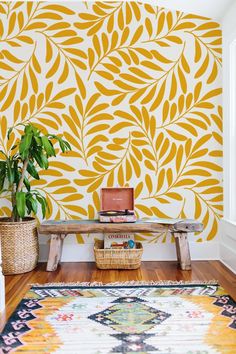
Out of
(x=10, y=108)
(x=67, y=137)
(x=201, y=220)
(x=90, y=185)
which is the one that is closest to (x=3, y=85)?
(x=10, y=108)

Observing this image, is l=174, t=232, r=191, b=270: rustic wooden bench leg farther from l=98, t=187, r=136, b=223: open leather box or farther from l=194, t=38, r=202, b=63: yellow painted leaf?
l=194, t=38, r=202, b=63: yellow painted leaf

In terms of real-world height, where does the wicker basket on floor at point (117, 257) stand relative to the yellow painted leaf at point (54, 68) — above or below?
below

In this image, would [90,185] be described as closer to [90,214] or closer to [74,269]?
[90,214]

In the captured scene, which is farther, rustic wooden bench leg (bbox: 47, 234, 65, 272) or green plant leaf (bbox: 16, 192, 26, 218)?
rustic wooden bench leg (bbox: 47, 234, 65, 272)

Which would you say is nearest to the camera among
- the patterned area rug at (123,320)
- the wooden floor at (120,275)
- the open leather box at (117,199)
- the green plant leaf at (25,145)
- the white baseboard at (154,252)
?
the patterned area rug at (123,320)

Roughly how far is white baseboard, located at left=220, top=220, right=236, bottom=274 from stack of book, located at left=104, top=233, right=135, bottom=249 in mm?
823

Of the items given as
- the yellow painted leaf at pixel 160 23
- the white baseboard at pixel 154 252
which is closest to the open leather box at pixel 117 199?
the white baseboard at pixel 154 252

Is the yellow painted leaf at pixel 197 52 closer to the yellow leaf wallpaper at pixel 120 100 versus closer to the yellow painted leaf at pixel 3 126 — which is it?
the yellow leaf wallpaper at pixel 120 100

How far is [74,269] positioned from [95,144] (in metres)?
1.13

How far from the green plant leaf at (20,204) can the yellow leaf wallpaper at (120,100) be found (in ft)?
1.63

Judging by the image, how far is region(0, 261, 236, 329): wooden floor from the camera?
2.83 m

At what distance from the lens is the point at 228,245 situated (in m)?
3.33

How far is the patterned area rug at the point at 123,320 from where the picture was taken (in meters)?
1.83

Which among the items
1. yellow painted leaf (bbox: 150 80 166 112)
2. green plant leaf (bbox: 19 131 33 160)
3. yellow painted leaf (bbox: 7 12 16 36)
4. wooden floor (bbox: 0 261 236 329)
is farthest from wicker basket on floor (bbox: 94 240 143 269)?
yellow painted leaf (bbox: 7 12 16 36)
